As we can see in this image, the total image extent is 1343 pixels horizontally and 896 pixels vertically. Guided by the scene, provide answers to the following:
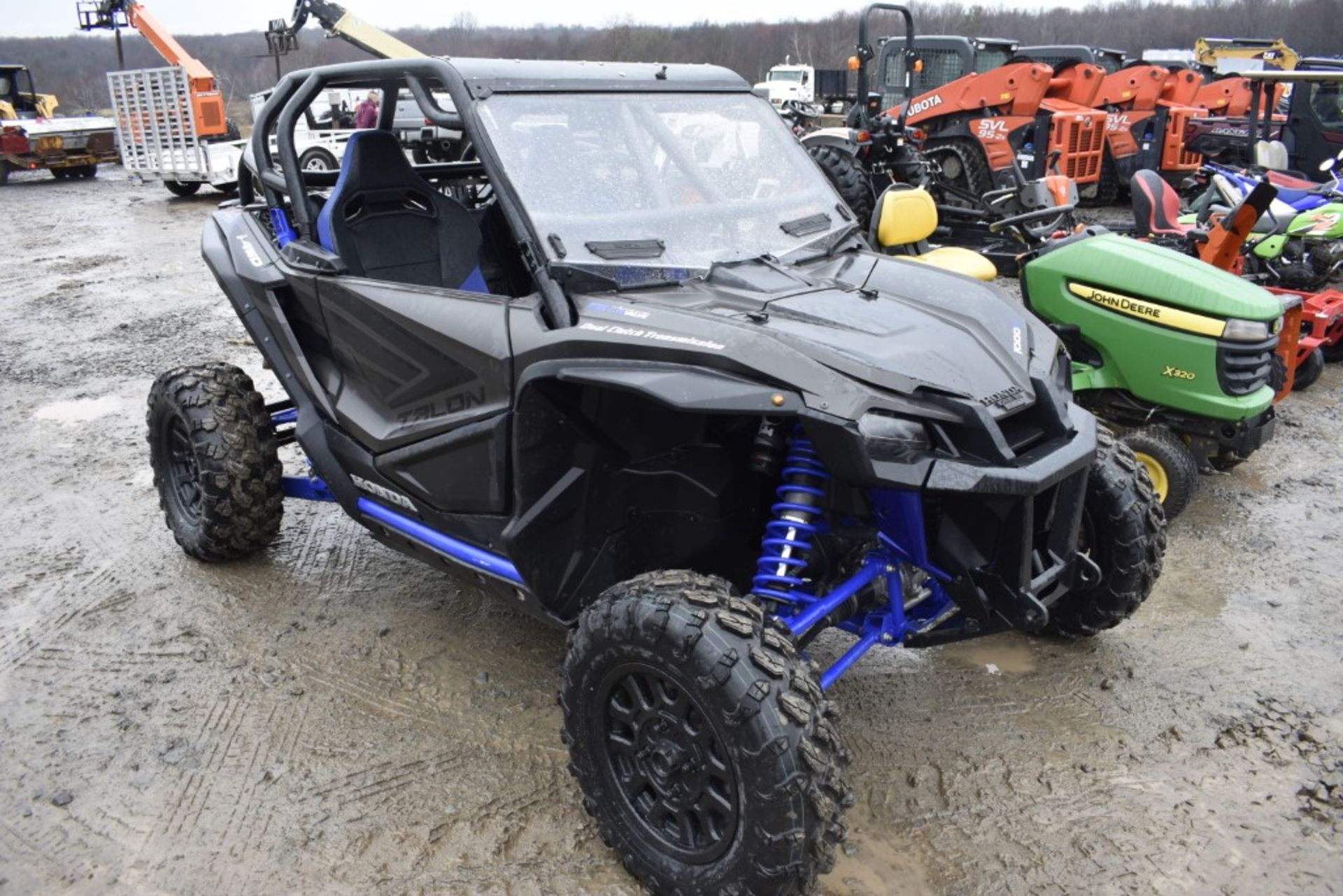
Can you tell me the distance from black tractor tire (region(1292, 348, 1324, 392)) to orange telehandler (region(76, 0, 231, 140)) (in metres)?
15.2

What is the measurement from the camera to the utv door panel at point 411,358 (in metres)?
3.01

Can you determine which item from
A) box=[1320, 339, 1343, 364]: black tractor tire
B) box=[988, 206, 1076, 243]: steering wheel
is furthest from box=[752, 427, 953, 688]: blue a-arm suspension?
box=[1320, 339, 1343, 364]: black tractor tire

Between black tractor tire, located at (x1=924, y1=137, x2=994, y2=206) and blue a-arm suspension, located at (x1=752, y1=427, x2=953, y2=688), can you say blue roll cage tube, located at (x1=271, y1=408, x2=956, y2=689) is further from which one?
black tractor tire, located at (x1=924, y1=137, x2=994, y2=206)

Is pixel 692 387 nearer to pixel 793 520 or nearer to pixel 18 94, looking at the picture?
pixel 793 520

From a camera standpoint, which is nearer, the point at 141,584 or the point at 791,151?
the point at 791,151

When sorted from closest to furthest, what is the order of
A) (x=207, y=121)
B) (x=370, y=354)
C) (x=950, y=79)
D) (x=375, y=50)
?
(x=370, y=354) < (x=950, y=79) < (x=207, y=121) < (x=375, y=50)

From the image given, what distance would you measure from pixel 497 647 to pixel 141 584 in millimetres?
1622

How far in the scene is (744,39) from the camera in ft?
197

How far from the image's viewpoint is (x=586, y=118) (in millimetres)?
3336

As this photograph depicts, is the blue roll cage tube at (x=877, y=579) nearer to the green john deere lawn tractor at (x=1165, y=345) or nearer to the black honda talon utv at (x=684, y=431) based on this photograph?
the black honda talon utv at (x=684, y=431)

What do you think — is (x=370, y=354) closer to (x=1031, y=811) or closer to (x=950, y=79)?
(x=1031, y=811)

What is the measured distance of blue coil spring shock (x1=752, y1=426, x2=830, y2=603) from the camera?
2.76 metres

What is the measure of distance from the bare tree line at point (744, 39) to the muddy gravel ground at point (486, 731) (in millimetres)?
40355

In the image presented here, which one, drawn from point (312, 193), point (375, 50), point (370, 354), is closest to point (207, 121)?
point (375, 50)
